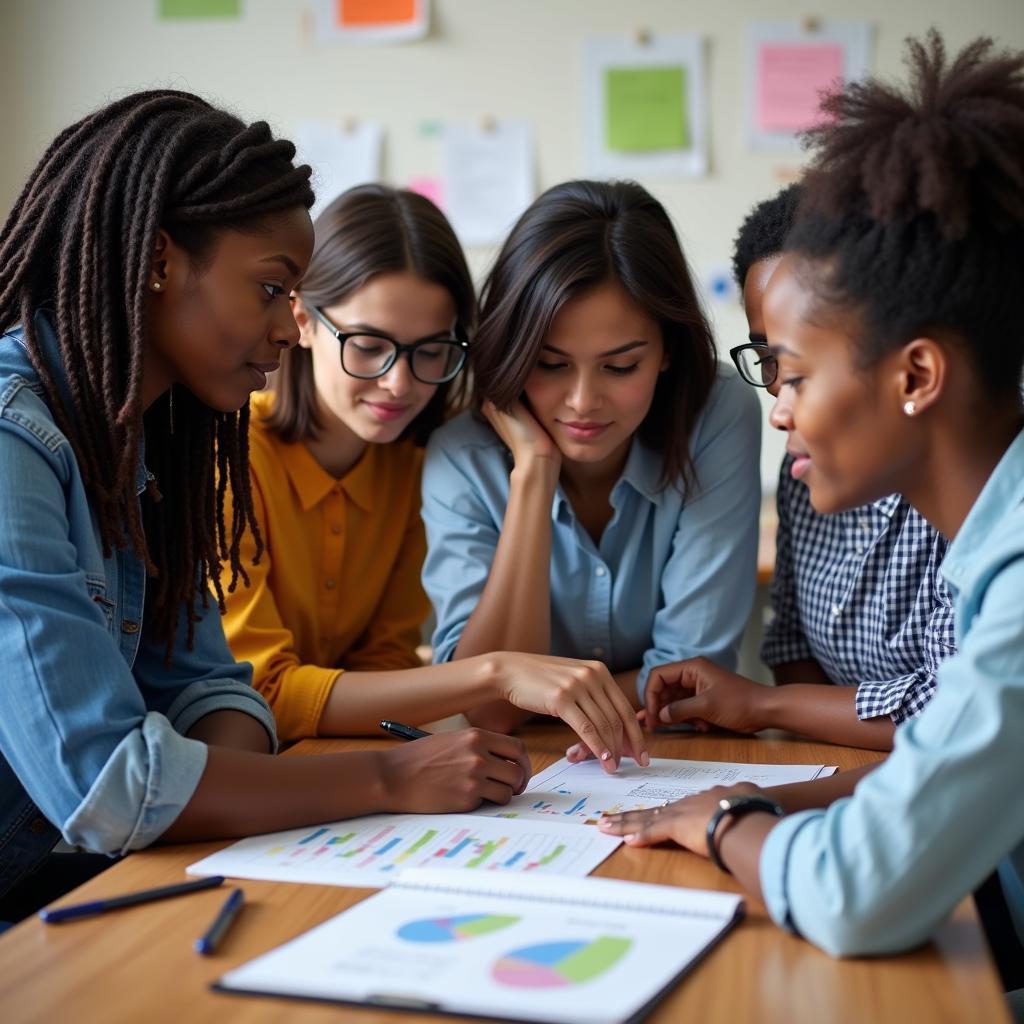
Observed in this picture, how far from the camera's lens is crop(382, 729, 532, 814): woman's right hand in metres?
1.10

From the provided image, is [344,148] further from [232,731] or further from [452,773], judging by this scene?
[452,773]

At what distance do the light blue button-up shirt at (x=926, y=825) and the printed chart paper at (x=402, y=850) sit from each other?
21cm

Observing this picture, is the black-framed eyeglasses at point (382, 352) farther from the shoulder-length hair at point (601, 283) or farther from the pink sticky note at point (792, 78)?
the pink sticky note at point (792, 78)

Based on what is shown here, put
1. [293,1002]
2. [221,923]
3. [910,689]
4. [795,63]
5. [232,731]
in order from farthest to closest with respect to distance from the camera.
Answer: [795,63] → [910,689] → [232,731] → [221,923] → [293,1002]

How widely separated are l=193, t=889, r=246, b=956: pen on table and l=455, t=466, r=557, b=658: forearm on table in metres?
0.78

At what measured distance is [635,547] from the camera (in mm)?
1738

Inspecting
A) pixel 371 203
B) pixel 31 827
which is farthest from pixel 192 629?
pixel 371 203

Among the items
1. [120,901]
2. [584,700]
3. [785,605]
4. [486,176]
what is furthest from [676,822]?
[486,176]

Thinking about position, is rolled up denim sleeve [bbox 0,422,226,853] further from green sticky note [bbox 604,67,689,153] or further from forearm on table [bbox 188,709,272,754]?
green sticky note [bbox 604,67,689,153]

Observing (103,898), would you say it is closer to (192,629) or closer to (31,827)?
(31,827)

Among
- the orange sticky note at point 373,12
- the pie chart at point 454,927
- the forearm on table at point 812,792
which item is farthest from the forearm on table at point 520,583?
the orange sticky note at point 373,12

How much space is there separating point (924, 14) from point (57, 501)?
2650 millimetres

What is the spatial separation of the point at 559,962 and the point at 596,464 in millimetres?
1106

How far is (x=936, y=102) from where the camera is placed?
101 cm
